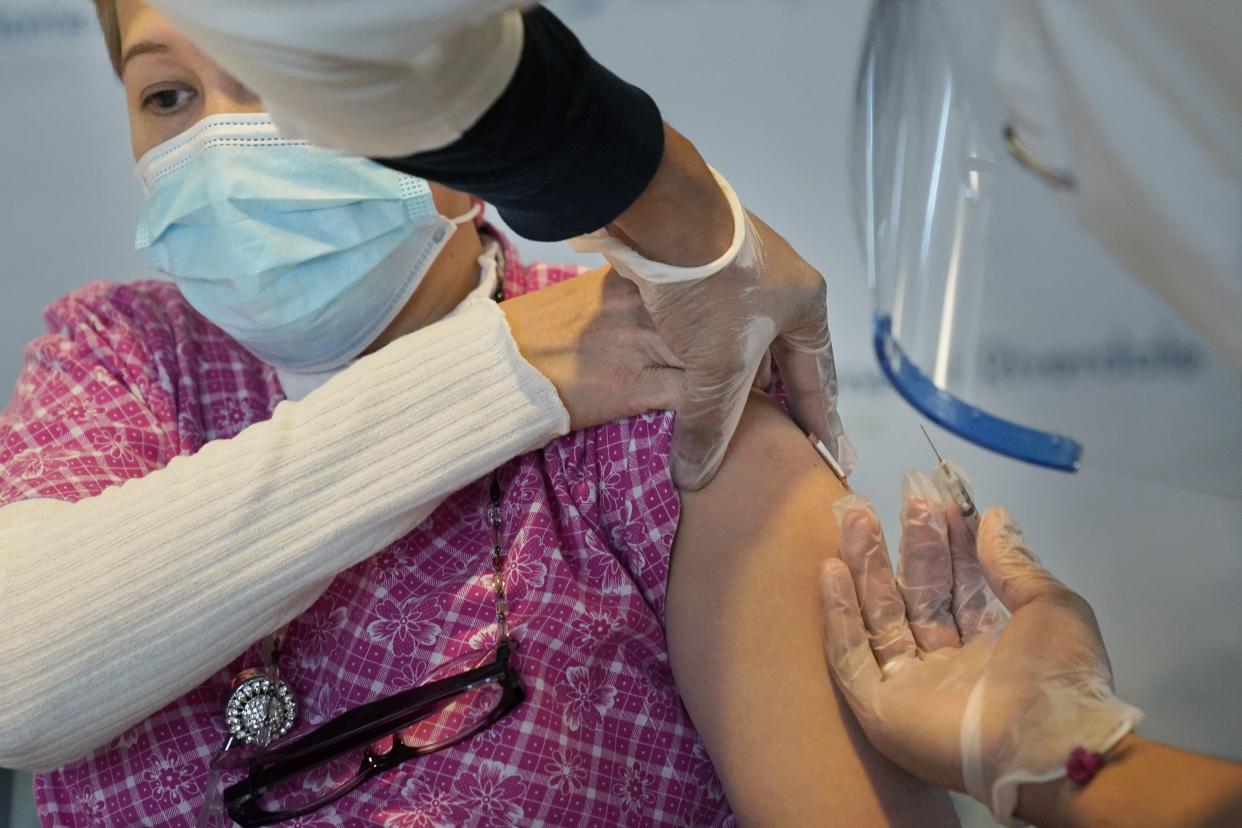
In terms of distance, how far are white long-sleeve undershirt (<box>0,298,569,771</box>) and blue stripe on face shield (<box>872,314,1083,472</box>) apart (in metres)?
0.43

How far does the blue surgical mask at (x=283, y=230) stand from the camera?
3.52ft

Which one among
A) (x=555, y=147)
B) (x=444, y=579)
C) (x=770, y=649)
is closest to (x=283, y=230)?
(x=444, y=579)

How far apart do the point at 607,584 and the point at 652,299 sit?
0.29 m

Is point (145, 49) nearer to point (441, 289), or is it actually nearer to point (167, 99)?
point (167, 99)

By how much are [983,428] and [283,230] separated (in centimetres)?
73

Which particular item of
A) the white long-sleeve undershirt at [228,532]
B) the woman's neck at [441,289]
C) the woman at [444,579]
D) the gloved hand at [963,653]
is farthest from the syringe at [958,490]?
the woman's neck at [441,289]

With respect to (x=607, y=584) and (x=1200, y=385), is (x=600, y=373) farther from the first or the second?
(x=1200, y=385)

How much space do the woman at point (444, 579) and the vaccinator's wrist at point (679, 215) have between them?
0.15m

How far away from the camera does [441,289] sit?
119cm

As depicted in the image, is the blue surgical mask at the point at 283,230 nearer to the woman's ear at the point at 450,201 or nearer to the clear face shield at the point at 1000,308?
the woman's ear at the point at 450,201

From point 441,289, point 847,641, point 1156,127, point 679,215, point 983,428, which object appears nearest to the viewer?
point 1156,127

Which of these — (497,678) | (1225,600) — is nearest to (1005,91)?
(497,678)

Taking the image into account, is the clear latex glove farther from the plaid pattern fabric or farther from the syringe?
the syringe

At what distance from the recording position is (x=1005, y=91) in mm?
556
